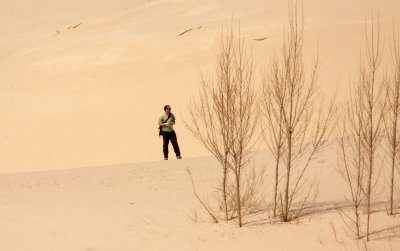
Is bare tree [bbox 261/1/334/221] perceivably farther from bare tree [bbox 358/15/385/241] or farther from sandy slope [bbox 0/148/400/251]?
bare tree [bbox 358/15/385/241]

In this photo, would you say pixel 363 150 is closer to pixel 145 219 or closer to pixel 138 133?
pixel 145 219

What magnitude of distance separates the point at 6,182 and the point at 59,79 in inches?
479

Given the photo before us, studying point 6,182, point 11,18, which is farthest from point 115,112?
point 11,18

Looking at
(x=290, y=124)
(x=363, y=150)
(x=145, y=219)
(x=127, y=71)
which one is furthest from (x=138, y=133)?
(x=363, y=150)

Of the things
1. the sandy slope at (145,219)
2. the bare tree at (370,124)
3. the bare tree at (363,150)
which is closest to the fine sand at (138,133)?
the sandy slope at (145,219)

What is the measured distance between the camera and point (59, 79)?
22.7m

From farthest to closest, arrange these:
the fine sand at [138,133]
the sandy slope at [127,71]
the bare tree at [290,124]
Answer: the sandy slope at [127,71] < the bare tree at [290,124] < the fine sand at [138,133]

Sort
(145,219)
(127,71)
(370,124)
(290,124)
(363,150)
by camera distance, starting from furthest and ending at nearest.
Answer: (127,71) → (370,124) → (290,124) → (145,219) → (363,150)

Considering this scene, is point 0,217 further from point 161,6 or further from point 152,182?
point 161,6

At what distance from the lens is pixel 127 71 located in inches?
887

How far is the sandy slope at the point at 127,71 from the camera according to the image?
16.9 metres

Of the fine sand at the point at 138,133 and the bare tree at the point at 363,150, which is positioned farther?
the fine sand at the point at 138,133

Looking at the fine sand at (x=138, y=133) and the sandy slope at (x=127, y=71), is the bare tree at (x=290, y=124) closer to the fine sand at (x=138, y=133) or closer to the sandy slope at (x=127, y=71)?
the fine sand at (x=138, y=133)

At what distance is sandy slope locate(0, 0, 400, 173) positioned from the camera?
16.9 metres
